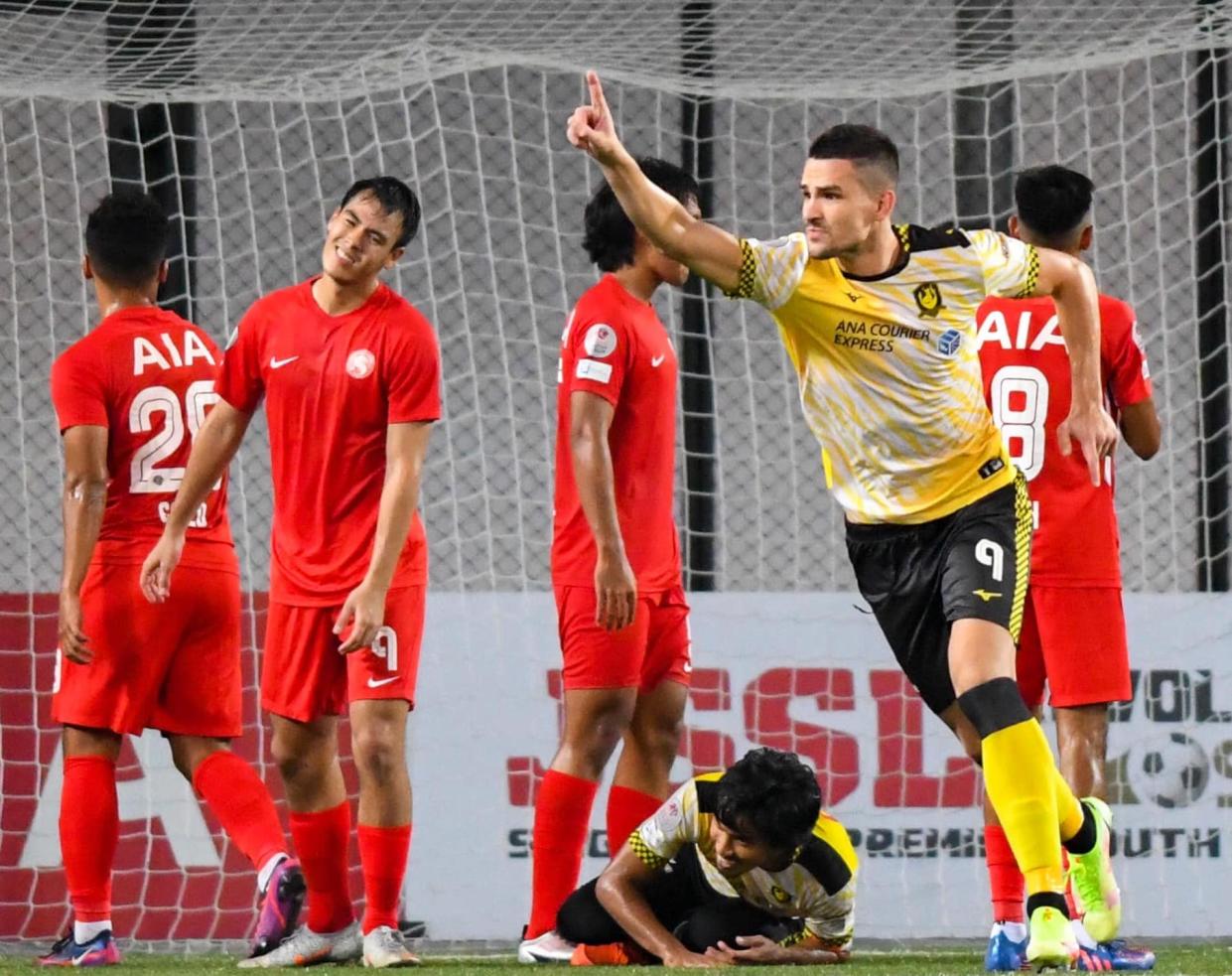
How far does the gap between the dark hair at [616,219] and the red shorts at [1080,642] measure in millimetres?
1339

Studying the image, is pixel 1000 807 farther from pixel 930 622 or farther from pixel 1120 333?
pixel 1120 333

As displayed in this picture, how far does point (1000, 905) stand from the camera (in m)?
5.23

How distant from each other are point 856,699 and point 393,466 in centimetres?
252

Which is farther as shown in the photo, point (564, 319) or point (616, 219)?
point (564, 319)

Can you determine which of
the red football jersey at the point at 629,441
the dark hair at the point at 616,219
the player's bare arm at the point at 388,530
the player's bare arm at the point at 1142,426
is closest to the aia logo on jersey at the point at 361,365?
the player's bare arm at the point at 388,530

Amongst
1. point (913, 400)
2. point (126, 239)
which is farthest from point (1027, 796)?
point (126, 239)

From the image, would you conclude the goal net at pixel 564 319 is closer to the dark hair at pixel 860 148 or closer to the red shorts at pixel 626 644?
the red shorts at pixel 626 644

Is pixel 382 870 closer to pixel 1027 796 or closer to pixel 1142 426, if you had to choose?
pixel 1027 796

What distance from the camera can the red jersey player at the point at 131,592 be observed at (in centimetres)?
548

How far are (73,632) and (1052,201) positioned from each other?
2666 millimetres

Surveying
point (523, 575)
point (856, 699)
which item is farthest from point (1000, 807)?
point (523, 575)

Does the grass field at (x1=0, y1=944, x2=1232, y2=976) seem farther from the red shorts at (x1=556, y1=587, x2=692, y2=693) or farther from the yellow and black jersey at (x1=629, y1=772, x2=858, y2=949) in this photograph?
the red shorts at (x1=556, y1=587, x2=692, y2=693)

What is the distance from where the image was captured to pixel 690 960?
5125 millimetres

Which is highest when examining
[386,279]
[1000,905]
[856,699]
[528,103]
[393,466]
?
[528,103]
